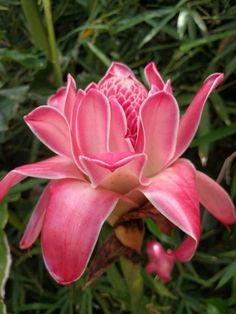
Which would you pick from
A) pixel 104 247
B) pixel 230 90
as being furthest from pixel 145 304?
pixel 230 90

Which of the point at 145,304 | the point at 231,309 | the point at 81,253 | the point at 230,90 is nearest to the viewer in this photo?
the point at 81,253

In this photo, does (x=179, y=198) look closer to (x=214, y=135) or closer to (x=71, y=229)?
(x=71, y=229)

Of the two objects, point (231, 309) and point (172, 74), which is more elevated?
point (172, 74)

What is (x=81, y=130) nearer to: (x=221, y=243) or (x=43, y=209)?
(x=43, y=209)

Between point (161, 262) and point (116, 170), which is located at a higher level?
point (116, 170)

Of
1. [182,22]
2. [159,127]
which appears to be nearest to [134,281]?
[159,127]

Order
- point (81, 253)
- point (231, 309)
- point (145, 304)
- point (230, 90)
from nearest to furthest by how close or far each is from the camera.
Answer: point (81, 253), point (145, 304), point (231, 309), point (230, 90)

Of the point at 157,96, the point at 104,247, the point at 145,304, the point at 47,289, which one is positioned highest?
the point at 157,96
